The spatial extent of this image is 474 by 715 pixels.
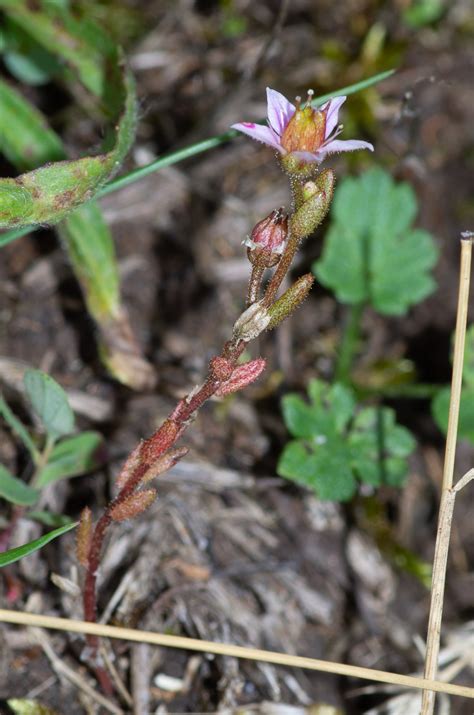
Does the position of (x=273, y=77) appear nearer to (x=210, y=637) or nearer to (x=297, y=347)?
(x=297, y=347)

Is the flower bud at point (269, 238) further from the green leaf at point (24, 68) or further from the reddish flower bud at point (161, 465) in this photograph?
the green leaf at point (24, 68)

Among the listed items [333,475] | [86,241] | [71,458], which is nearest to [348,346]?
[333,475]

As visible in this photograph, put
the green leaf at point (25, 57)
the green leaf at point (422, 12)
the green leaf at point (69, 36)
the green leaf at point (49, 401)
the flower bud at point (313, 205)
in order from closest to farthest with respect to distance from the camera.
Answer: the flower bud at point (313, 205)
the green leaf at point (49, 401)
the green leaf at point (69, 36)
the green leaf at point (25, 57)
the green leaf at point (422, 12)

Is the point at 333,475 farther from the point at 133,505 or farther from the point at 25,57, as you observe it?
the point at 25,57

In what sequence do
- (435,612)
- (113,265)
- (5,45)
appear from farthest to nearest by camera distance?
(5,45) → (113,265) → (435,612)

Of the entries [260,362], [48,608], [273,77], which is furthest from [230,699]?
[273,77]

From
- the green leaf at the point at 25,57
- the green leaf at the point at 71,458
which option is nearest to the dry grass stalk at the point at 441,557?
the green leaf at the point at 71,458

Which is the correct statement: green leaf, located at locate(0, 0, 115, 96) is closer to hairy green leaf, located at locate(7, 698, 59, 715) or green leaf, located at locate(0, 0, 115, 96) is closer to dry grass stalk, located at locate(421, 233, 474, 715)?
dry grass stalk, located at locate(421, 233, 474, 715)
